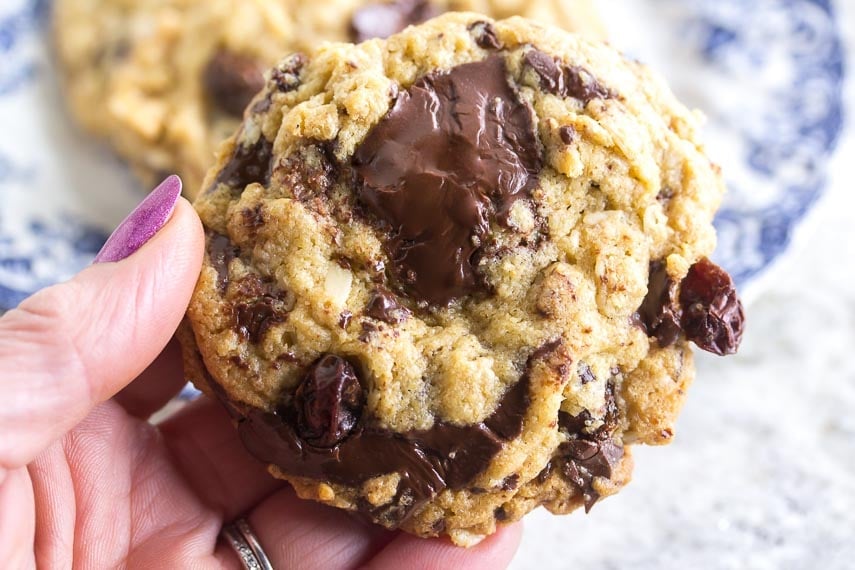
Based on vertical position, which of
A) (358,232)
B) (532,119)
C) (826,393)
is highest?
(532,119)

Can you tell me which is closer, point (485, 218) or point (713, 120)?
point (485, 218)

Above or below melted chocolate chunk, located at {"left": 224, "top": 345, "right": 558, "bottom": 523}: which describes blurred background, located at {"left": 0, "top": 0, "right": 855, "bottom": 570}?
below

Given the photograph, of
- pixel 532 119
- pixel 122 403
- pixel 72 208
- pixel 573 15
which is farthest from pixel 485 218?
pixel 72 208

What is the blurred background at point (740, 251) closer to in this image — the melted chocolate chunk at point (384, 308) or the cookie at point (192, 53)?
the cookie at point (192, 53)

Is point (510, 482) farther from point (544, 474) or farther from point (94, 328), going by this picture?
point (94, 328)

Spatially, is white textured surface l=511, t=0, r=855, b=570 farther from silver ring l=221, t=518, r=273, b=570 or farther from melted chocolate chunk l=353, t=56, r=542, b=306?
melted chocolate chunk l=353, t=56, r=542, b=306

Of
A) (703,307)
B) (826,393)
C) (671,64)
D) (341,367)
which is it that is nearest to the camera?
(341,367)

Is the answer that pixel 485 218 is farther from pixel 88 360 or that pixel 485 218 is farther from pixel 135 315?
pixel 88 360

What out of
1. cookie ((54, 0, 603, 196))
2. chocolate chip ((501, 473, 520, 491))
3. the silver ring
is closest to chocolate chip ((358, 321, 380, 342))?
chocolate chip ((501, 473, 520, 491))
